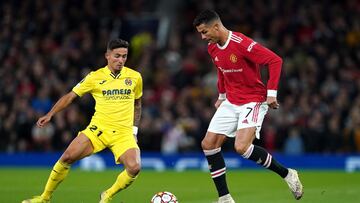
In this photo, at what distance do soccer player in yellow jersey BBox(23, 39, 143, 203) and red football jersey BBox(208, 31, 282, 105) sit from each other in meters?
1.15

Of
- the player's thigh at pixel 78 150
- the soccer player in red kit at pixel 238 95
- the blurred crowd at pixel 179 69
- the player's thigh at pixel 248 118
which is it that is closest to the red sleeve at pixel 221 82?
the soccer player in red kit at pixel 238 95

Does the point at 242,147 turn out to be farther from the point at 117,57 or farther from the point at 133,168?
the point at 117,57

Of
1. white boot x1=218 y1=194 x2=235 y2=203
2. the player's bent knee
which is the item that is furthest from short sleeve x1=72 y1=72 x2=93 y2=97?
white boot x1=218 y1=194 x2=235 y2=203

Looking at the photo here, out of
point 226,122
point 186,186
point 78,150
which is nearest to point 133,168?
point 78,150

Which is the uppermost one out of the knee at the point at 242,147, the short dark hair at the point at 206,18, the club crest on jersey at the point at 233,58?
the short dark hair at the point at 206,18

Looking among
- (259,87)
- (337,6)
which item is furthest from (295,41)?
(259,87)

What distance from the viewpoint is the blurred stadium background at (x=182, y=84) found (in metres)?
20.7

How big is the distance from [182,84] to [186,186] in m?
7.64

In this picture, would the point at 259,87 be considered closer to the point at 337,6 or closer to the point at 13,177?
the point at 13,177

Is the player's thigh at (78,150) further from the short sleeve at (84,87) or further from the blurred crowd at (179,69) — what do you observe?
the blurred crowd at (179,69)

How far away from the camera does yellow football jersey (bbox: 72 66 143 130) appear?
11.0m

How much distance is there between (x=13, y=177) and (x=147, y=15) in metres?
10.5

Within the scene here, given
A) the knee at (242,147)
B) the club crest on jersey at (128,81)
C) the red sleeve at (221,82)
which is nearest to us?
the knee at (242,147)

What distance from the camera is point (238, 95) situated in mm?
11000
